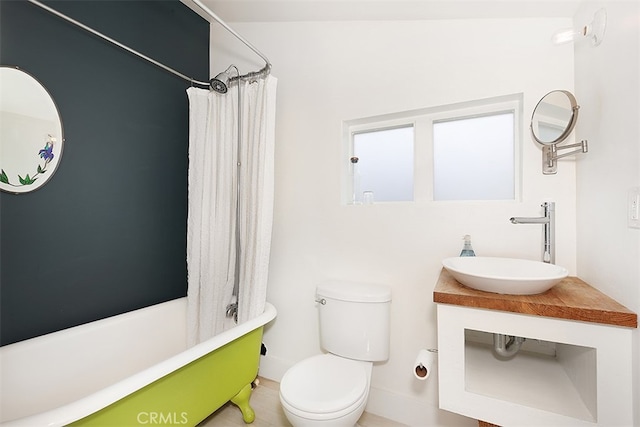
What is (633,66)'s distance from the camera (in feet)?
3.10

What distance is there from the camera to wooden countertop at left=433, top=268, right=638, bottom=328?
907 mm

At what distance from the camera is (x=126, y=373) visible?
1.60 m

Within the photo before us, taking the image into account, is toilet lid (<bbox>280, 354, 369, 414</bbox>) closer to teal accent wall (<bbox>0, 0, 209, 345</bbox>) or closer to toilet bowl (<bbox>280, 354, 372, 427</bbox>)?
toilet bowl (<bbox>280, 354, 372, 427</bbox>)

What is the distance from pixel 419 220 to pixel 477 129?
25.2 inches

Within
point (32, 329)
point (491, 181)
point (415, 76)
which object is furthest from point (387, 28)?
point (32, 329)

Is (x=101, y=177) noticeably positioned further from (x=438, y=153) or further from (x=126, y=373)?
(x=438, y=153)

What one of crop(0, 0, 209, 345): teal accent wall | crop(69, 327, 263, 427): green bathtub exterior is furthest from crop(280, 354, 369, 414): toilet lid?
crop(0, 0, 209, 345): teal accent wall

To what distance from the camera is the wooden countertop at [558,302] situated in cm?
91

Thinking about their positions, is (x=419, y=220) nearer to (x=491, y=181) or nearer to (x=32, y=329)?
(x=491, y=181)

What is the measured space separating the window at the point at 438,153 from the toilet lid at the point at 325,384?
1.00m

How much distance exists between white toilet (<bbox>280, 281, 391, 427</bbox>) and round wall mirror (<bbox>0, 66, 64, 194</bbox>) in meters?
1.58

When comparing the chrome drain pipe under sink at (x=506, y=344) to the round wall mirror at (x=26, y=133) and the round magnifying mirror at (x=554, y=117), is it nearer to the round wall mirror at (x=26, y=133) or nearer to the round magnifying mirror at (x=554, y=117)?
the round magnifying mirror at (x=554, y=117)

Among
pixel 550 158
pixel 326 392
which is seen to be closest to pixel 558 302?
pixel 550 158

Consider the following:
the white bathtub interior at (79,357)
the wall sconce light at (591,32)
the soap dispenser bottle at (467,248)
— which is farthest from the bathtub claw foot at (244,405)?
the wall sconce light at (591,32)
